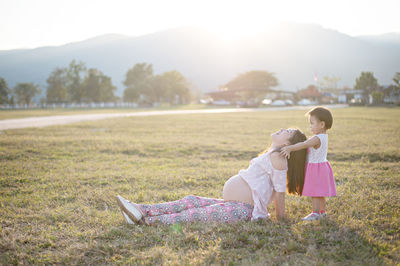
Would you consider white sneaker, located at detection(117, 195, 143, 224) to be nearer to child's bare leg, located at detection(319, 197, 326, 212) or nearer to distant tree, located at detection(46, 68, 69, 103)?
child's bare leg, located at detection(319, 197, 326, 212)

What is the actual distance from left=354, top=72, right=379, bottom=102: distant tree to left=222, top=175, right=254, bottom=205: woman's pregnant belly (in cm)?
4893

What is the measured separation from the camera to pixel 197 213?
3.68 m

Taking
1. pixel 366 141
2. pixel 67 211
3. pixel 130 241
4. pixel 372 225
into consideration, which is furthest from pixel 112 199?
pixel 366 141

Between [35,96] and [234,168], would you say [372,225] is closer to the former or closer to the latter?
[234,168]

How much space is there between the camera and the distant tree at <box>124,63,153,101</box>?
240ft

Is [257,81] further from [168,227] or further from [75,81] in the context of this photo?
[168,227]

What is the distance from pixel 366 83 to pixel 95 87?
57.9 m

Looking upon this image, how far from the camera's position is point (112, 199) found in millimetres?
4930

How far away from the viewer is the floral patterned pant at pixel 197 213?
3617 mm

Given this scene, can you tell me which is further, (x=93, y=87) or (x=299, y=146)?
(x=93, y=87)

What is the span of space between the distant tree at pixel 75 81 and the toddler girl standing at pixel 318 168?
70.6m

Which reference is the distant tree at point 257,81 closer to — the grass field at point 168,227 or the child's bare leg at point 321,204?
the grass field at point 168,227

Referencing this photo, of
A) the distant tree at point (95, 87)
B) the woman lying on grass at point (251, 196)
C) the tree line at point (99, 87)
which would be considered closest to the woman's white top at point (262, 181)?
the woman lying on grass at point (251, 196)

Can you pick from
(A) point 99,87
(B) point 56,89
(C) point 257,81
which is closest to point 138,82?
(A) point 99,87
